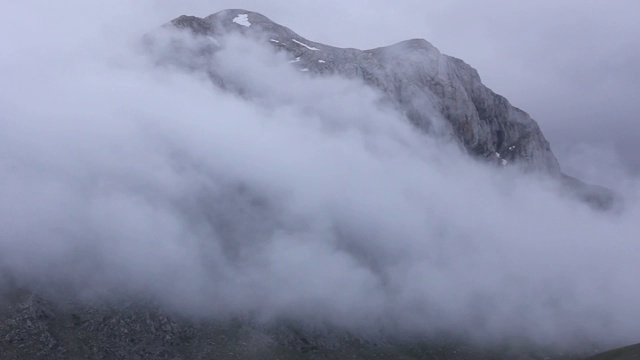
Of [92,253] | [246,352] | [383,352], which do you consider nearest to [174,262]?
[92,253]

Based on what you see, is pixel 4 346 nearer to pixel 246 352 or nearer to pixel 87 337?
pixel 87 337

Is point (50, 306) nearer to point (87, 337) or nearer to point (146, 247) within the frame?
point (87, 337)

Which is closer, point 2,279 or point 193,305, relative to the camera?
point 2,279

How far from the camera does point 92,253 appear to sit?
18062cm

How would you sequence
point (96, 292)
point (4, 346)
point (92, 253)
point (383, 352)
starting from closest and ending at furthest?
point (4, 346) < point (96, 292) < point (92, 253) < point (383, 352)

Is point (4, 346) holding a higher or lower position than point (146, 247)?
lower

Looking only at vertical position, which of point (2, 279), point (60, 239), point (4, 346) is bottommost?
point (4, 346)

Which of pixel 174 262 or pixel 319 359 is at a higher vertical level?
pixel 174 262

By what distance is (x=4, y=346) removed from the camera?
475ft

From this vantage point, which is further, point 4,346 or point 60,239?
point 60,239

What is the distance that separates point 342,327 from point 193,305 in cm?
3852

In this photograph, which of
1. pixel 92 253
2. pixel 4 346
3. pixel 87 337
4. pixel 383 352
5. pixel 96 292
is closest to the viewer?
pixel 4 346

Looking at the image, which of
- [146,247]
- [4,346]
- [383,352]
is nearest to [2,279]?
[4,346]

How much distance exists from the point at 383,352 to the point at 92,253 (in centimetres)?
7125
